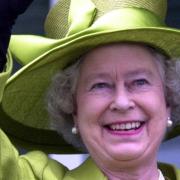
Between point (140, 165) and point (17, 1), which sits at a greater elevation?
point (17, 1)

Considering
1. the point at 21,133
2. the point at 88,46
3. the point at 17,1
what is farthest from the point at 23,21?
the point at 17,1

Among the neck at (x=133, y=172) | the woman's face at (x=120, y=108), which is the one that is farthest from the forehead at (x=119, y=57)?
the neck at (x=133, y=172)

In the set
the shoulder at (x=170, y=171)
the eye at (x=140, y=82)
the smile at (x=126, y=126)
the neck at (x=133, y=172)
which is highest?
the eye at (x=140, y=82)

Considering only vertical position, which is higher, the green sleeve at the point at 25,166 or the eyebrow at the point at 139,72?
the eyebrow at the point at 139,72

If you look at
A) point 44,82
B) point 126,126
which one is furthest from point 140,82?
point 44,82

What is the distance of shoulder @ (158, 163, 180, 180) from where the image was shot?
273 cm

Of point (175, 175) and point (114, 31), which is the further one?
point (175, 175)

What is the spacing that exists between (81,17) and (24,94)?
374 mm

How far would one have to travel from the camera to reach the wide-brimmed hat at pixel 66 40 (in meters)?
2.46

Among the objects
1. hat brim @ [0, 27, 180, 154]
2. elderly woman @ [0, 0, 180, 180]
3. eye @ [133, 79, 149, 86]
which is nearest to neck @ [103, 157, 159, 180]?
elderly woman @ [0, 0, 180, 180]

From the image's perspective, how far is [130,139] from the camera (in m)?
2.50

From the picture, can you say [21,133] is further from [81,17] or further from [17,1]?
[17,1]

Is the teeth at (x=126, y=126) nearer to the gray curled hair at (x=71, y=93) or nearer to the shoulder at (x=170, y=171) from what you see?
the gray curled hair at (x=71, y=93)

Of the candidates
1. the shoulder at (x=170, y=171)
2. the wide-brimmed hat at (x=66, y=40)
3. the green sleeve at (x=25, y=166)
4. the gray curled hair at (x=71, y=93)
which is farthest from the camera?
the shoulder at (x=170, y=171)
